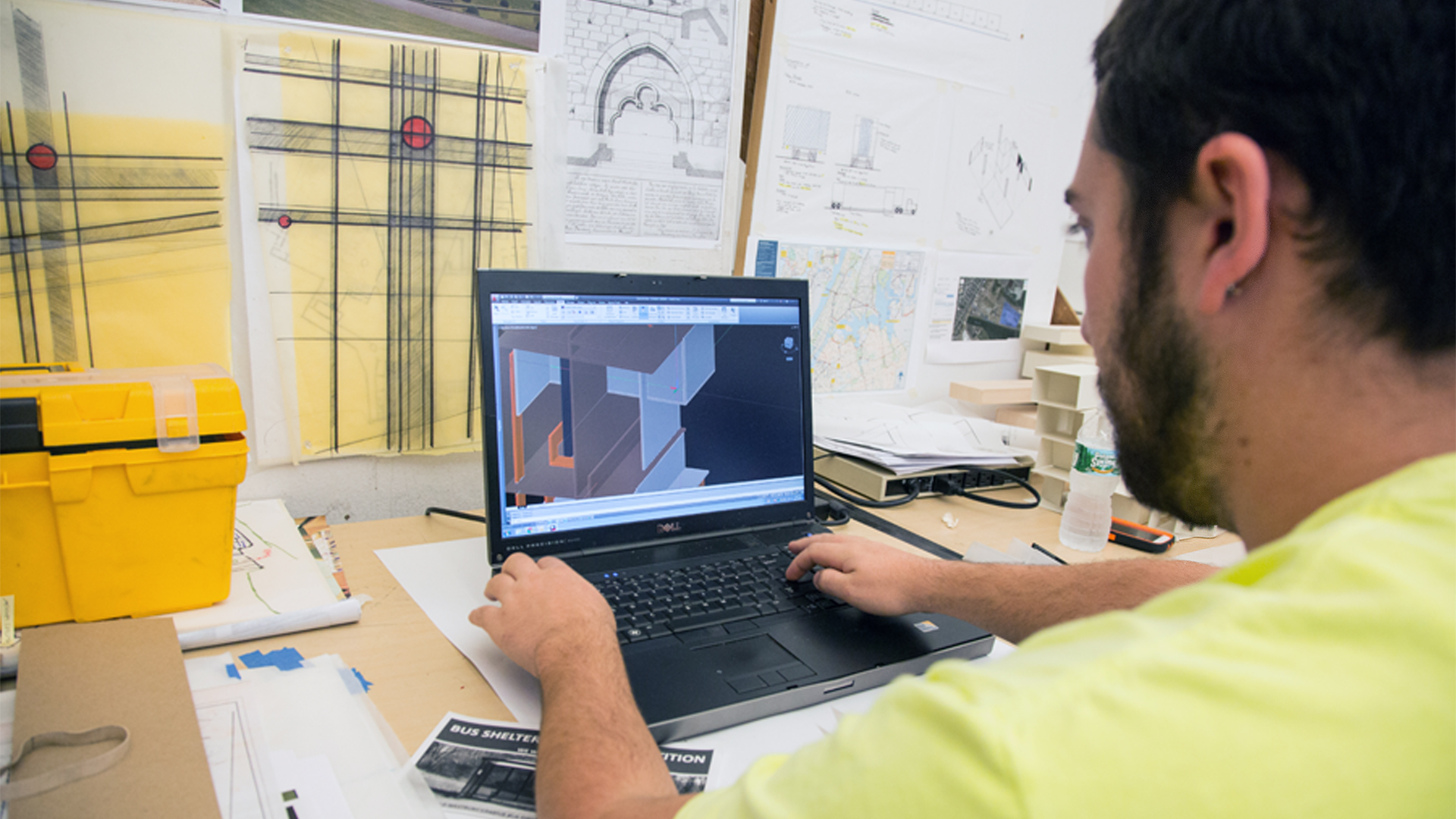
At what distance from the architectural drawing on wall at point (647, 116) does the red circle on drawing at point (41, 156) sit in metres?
0.52

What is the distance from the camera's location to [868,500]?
1180 millimetres

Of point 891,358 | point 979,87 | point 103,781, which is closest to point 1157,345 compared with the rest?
point 103,781

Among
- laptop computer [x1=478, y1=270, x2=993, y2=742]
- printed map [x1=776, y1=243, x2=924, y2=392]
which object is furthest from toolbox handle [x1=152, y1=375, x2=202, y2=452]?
printed map [x1=776, y1=243, x2=924, y2=392]

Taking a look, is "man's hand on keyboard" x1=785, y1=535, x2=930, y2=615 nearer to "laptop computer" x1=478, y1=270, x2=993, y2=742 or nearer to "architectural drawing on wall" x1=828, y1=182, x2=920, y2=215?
"laptop computer" x1=478, y1=270, x2=993, y2=742

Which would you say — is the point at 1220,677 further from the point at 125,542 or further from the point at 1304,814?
the point at 125,542

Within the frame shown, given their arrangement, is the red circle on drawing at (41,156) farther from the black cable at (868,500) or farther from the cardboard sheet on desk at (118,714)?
the black cable at (868,500)

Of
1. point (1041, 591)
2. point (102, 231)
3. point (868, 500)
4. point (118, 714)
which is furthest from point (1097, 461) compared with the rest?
point (102, 231)

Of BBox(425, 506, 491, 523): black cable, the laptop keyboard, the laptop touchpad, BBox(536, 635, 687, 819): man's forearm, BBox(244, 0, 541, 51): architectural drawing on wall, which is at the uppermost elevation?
BBox(244, 0, 541, 51): architectural drawing on wall

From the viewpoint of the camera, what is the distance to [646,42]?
105 centimetres

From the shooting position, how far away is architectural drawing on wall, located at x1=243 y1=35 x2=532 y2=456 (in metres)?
0.88

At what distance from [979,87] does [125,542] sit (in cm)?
135

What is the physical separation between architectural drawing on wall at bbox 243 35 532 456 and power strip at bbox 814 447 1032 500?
548mm

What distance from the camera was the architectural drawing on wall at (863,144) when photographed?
4.13 ft

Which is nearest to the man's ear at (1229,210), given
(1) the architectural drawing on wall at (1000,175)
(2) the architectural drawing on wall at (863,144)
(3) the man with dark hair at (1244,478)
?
(3) the man with dark hair at (1244,478)
